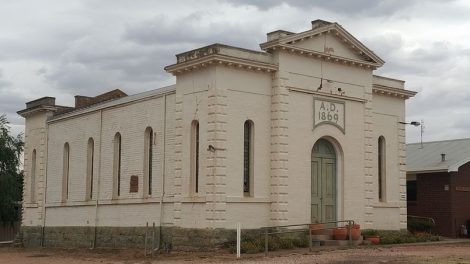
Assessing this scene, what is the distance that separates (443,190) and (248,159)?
1430 cm

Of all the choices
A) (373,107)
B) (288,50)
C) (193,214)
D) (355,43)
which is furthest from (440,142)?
(193,214)

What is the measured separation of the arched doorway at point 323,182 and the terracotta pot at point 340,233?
1.12 metres

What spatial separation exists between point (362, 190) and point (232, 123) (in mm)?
6527

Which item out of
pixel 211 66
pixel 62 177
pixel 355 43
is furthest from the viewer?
pixel 62 177

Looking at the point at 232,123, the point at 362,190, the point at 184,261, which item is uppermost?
the point at 232,123

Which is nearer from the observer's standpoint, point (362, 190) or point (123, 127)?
point (362, 190)

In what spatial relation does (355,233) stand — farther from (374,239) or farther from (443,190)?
(443,190)

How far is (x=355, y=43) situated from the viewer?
28062 millimetres

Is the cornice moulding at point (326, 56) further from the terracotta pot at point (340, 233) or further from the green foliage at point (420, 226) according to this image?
the green foliage at point (420, 226)

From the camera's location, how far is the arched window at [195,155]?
2548 cm

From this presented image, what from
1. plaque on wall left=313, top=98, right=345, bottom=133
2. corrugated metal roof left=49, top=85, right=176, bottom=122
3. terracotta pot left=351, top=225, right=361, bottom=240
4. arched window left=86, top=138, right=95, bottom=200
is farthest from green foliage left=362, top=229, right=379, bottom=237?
arched window left=86, top=138, right=95, bottom=200

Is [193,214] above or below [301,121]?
below

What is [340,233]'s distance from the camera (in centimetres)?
2584

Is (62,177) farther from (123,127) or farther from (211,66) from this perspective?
(211,66)
